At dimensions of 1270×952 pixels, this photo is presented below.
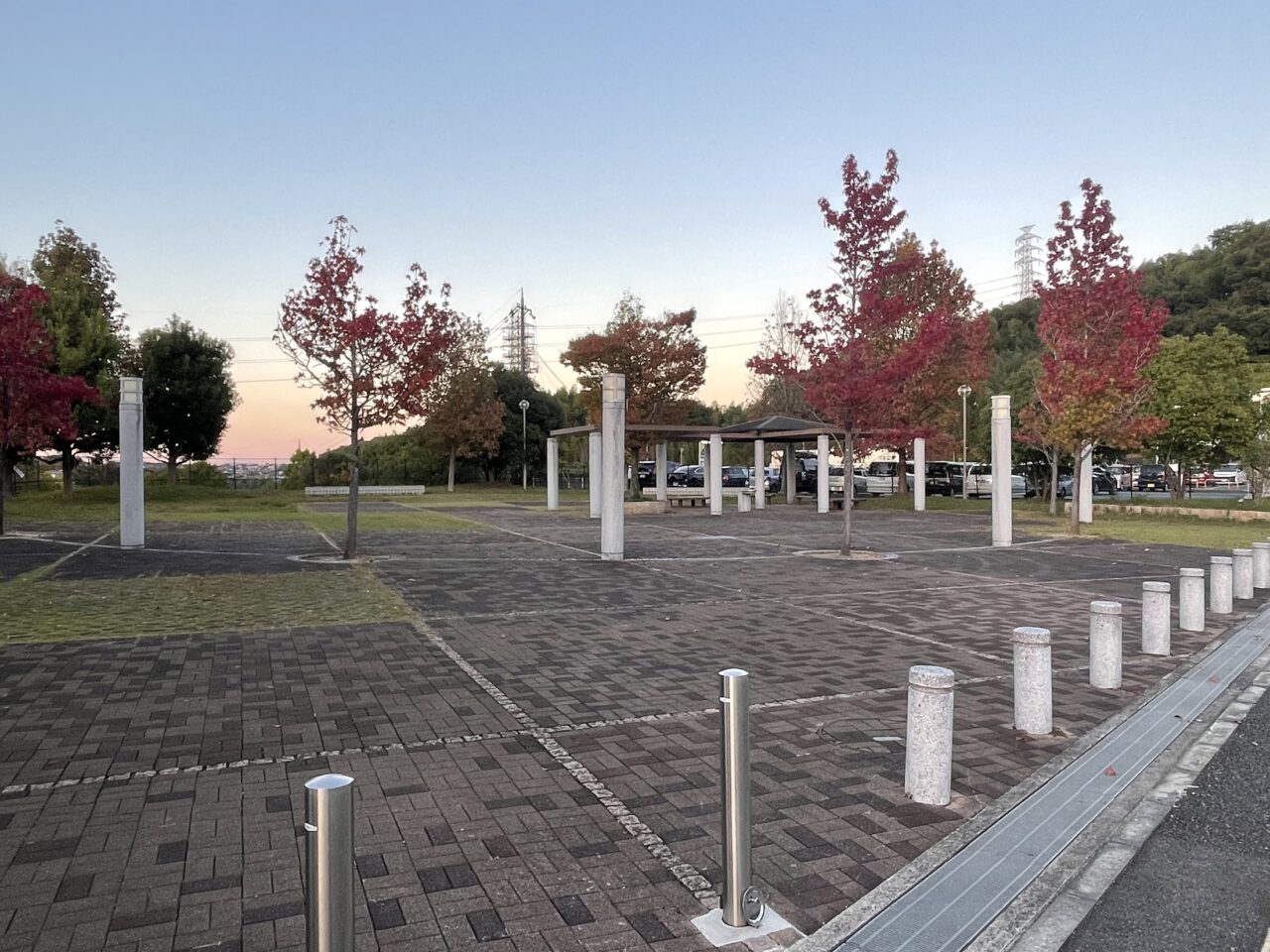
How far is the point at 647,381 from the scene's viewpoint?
125 feet

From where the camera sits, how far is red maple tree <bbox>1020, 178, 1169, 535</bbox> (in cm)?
1938

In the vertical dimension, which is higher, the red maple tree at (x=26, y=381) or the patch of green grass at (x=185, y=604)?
the red maple tree at (x=26, y=381)

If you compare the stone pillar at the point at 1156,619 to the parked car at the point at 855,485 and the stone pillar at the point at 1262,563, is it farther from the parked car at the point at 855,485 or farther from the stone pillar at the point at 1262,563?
the parked car at the point at 855,485

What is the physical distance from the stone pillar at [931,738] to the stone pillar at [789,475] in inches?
1281

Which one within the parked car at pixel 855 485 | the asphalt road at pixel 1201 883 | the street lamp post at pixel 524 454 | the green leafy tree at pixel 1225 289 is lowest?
the asphalt road at pixel 1201 883

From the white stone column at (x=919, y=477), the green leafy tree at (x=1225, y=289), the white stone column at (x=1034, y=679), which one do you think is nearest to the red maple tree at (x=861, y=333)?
the white stone column at (x=1034, y=679)

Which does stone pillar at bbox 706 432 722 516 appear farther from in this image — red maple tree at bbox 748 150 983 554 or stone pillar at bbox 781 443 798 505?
red maple tree at bbox 748 150 983 554

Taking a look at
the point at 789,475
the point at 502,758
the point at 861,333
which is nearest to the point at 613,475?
the point at 861,333

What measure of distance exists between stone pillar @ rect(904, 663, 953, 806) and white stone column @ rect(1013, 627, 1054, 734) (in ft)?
4.49

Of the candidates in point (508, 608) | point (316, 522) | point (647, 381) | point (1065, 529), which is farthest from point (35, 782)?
point (647, 381)

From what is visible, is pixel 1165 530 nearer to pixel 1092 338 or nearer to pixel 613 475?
pixel 1092 338

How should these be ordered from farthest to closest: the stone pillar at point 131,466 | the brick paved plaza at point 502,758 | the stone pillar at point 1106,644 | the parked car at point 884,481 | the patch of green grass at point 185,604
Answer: the parked car at point 884,481
the stone pillar at point 131,466
the patch of green grass at point 185,604
the stone pillar at point 1106,644
the brick paved plaza at point 502,758

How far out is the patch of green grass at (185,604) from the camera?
849 cm

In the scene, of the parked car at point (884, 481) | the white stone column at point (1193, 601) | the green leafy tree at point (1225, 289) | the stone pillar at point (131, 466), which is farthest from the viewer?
the green leafy tree at point (1225, 289)
